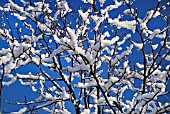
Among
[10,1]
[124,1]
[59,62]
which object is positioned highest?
[10,1]

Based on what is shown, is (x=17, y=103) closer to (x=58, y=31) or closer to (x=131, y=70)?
(x=58, y=31)

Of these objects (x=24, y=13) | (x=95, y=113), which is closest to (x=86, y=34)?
(x=24, y=13)

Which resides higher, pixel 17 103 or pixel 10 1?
pixel 10 1

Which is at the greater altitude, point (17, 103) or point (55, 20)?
point (55, 20)

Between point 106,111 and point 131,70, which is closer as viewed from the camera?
point 131,70

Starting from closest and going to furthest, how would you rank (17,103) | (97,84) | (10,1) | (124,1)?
(97,84)
(124,1)
(17,103)
(10,1)

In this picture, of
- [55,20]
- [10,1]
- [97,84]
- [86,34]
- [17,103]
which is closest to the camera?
[97,84]

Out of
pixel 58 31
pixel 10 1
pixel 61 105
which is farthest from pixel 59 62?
pixel 10 1

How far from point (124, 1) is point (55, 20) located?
1.82 metres

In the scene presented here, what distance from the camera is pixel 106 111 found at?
5.49m

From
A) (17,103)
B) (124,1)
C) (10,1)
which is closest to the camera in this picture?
(124,1)

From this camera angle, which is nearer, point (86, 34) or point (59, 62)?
point (59, 62)

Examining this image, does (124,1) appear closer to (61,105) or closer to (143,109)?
(143,109)

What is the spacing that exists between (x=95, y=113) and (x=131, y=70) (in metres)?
1.13
